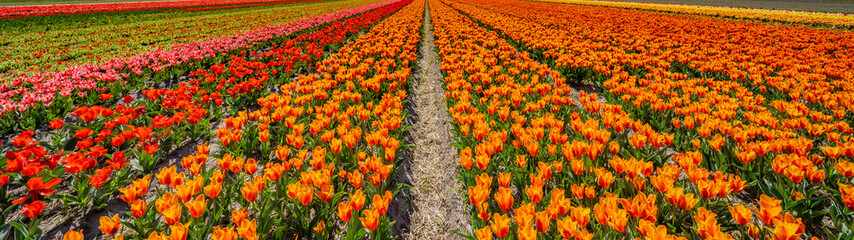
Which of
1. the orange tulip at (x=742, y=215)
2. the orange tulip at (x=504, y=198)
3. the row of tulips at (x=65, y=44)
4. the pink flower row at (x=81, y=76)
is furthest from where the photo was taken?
the row of tulips at (x=65, y=44)

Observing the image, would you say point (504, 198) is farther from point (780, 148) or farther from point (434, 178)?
point (780, 148)

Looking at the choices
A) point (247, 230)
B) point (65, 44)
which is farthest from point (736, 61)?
point (65, 44)

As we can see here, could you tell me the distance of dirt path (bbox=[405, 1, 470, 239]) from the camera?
111 inches

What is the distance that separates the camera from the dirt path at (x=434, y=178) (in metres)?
2.83

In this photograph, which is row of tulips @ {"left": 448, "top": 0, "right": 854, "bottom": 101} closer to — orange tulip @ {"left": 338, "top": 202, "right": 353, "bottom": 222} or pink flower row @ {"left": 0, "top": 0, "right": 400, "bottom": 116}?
orange tulip @ {"left": 338, "top": 202, "right": 353, "bottom": 222}

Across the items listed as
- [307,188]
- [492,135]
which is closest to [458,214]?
[492,135]

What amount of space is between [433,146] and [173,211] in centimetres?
286

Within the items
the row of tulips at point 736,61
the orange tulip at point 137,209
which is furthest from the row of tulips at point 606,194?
the row of tulips at point 736,61

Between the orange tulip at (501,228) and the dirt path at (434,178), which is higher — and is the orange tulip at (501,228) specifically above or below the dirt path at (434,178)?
above

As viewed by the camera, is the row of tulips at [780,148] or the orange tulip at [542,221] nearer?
the orange tulip at [542,221]

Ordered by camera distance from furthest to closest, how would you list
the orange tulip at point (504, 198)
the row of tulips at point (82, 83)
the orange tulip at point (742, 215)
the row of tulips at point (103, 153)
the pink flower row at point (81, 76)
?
the pink flower row at point (81, 76), the row of tulips at point (82, 83), the row of tulips at point (103, 153), the orange tulip at point (504, 198), the orange tulip at point (742, 215)

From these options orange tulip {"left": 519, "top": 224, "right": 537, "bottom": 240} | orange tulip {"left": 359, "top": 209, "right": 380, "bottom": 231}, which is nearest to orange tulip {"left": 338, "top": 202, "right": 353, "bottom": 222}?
orange tulip {"left": 359, "top": 209, "right": 380, "bottom": 231}

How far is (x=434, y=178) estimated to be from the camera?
355cm

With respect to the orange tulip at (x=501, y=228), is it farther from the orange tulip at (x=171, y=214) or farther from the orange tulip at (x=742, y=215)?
the orange tulip at (x=171, y=214)
